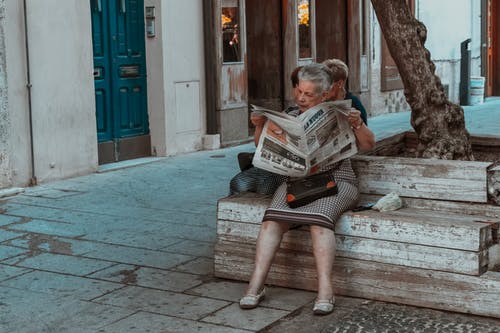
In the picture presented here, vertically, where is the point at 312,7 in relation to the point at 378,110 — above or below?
above

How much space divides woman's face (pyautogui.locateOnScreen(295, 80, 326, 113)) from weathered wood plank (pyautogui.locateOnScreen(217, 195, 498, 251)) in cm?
63

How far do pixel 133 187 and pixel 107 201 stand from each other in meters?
0.71

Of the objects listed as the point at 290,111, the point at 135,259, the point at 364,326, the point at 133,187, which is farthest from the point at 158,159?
the point at 364,326

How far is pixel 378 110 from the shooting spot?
16125 millimetres

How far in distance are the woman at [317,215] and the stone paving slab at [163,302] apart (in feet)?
0.73

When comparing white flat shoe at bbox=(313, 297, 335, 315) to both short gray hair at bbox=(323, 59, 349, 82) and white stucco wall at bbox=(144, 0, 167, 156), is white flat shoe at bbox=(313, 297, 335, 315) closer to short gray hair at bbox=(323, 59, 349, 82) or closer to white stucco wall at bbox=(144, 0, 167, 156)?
short gray hair at bbox=(323, 59, 349, 82)

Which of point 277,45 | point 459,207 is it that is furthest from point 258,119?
point 277,45

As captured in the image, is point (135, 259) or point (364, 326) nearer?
point (364, 326)

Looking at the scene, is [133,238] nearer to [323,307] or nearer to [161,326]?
[161,326]

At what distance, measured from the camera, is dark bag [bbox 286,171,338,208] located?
5.18 metres

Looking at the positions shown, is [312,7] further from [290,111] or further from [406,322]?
[406,322]

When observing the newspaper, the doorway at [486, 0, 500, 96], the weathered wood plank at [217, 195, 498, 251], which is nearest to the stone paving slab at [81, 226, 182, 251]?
the weathered wood plank at [217, 195, 498, 251]

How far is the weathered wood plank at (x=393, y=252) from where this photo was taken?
15.9ft

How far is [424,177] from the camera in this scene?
541cm
